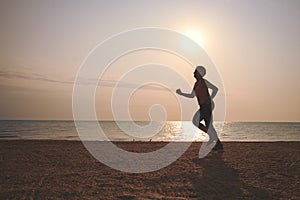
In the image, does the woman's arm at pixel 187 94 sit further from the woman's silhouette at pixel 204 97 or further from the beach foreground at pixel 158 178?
the beach foreground at pixel 158 178

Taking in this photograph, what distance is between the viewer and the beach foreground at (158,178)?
4.12 metres

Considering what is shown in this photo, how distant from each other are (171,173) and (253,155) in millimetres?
2725

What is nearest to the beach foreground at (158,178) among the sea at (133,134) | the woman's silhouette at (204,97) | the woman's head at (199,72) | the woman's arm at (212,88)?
the woman's silhouette at (204,97)

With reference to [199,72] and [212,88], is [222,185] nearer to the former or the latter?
[212,88]

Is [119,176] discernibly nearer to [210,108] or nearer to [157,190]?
[157,190]

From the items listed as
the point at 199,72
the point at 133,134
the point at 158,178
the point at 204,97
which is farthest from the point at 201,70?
the point at 133,134

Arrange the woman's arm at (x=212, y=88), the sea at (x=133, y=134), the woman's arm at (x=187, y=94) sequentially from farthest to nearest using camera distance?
the sea at (x=133, y=134) → the woman's arm at (x=187, y=94) → the woman's arm at (x=212, y=88)

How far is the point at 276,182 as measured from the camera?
4766 mm

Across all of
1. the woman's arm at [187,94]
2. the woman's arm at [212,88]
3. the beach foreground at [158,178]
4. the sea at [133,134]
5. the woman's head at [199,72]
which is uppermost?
the woman's head at [199,72]

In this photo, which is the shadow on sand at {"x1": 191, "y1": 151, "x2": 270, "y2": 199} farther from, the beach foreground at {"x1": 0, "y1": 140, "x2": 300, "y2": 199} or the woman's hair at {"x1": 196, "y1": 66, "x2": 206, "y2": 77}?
the woman's hair at {"x1": 196, "y1": 66, "x2": 206, "y2": 77}

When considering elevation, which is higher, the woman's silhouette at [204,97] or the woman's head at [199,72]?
the woman's head at [199,72]

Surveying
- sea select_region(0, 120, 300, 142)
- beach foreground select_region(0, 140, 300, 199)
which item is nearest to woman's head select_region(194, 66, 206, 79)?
beach foreground select_region(0, 140, 300, 199)

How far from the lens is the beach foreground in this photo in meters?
4.12

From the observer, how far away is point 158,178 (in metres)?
4.98
